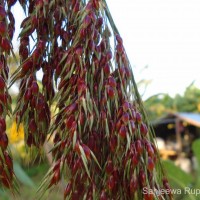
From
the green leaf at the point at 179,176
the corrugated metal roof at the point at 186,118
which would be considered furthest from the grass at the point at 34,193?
the corrugated metal roof at the point at 186,118

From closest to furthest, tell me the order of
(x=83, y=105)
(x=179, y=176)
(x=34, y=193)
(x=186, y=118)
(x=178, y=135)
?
(x=83, y=105) → (x=34, y=193) → (x=179, y=176) → (x=186, y=118) → (x=178, y=135)

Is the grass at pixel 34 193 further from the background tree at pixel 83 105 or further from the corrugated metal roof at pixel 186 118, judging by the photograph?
the corrugated metal roof at pixel 186 118

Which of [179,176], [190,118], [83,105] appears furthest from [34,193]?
[190,118]

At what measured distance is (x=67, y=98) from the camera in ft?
4.08

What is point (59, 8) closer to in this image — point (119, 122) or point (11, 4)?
point (11, 4)

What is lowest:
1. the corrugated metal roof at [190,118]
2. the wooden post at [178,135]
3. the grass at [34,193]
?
the grass at [34,193]

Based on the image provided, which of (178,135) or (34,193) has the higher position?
(178,135)

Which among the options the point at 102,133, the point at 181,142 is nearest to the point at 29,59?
the point at 102,133

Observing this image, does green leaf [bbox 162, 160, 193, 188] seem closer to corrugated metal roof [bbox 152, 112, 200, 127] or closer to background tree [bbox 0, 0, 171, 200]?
background tree [bbox 0, 0, 171, 200]

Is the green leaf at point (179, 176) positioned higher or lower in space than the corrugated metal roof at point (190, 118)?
lower

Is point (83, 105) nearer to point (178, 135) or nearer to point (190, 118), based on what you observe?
point (190, 118)

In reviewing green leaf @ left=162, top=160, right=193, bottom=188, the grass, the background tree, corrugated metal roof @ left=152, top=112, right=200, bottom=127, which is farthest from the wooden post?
the background tree

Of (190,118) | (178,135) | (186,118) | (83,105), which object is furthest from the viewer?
(178,135)

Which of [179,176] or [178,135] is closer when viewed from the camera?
[179,176]
